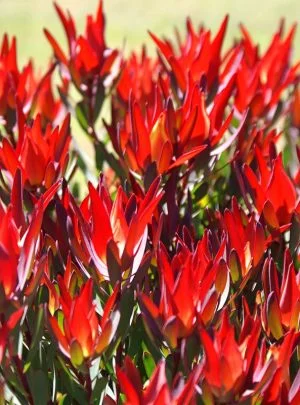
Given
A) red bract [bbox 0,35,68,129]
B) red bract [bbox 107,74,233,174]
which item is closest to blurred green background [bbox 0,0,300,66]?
red bract [bbox 0,35,68,129]

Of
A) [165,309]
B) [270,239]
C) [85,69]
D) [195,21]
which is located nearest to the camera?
[165,309]

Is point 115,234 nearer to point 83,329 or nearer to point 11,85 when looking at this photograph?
point 83,329

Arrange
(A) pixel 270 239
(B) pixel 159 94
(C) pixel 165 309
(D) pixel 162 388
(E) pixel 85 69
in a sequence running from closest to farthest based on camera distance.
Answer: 1. (D) pixel 162 388
2. (C) pixel 165 309
3. (A) pixel 270 239
4. (B) pixel 159 94
5. (E) pixel 85 69

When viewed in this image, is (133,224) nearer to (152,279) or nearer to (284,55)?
(152,279)

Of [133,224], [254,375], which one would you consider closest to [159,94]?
[133,224]

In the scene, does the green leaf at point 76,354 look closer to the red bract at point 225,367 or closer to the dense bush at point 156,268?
the dense bush at point 156,268

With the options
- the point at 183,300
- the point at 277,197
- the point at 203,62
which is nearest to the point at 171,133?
the point at 277,197

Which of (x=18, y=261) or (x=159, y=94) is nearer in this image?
(x=18, y=261)
